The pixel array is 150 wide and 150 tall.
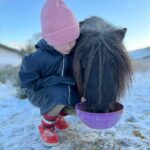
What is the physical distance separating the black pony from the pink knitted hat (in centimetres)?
10

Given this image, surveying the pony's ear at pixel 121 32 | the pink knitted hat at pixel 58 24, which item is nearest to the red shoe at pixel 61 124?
the pink knitted hat at pixel 58 24

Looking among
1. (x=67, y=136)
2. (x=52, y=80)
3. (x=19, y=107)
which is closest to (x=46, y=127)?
(x=67, y=136)

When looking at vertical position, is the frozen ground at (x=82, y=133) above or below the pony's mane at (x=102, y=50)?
below

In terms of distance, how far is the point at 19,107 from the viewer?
164 inches

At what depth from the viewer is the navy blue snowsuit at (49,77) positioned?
7.99 ft

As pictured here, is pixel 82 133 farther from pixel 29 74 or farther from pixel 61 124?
pixel 29 74

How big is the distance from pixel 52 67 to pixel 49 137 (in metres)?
0.61

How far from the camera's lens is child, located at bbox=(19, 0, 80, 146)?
223cm

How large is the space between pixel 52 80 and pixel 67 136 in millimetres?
583

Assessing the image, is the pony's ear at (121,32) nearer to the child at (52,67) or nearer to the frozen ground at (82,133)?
the child at (52,67)

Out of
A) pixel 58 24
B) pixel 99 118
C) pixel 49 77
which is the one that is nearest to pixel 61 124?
pixel 49 77

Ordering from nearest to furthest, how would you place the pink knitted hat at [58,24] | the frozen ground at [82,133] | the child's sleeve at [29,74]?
the pink knitted hat at [58,24], the child's sleeve at [29,74], the frozen ground at [82,133]

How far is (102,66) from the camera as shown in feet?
6.48

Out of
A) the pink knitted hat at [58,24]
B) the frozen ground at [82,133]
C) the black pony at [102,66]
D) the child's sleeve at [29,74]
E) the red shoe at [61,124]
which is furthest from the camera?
the red shoe at [61,124]
